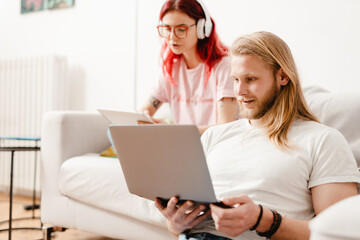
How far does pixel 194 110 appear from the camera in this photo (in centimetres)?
176

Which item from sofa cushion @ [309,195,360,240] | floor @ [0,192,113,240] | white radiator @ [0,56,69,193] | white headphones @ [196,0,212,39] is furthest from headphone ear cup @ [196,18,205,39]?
white radiator @ [0,56,69,193]

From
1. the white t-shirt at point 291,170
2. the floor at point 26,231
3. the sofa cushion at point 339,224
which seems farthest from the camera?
the floor at point 26,231

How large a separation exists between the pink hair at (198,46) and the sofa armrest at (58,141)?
46 centimetres

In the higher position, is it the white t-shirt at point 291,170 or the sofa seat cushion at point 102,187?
the white t-shirt at point 291,170

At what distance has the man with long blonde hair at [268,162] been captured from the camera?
2.71 feet

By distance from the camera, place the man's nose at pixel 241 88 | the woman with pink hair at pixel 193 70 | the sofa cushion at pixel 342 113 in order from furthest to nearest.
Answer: the woman with pink hair at pixel 193 70, the sofa cushion at pixel 342 113, the man's nose at pixel 241 88

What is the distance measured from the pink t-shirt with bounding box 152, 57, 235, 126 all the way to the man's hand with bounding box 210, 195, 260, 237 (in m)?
0.88

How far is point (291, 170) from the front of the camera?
0.89 meters

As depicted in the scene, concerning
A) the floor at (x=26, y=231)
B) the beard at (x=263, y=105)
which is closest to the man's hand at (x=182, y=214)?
the beard at (x=263, y=105)

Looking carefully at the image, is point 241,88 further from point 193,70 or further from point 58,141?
point 58,141

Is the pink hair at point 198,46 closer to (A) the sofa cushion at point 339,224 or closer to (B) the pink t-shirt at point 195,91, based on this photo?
(B) the pink t-shirt at point 195,91

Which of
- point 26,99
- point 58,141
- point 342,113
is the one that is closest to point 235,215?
point 342,113

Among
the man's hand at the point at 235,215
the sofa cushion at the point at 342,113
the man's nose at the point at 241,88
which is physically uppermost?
the man's nose at the point at 241,88

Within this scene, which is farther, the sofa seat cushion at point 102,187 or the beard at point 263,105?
the sofa seat cushion at point 102,187
